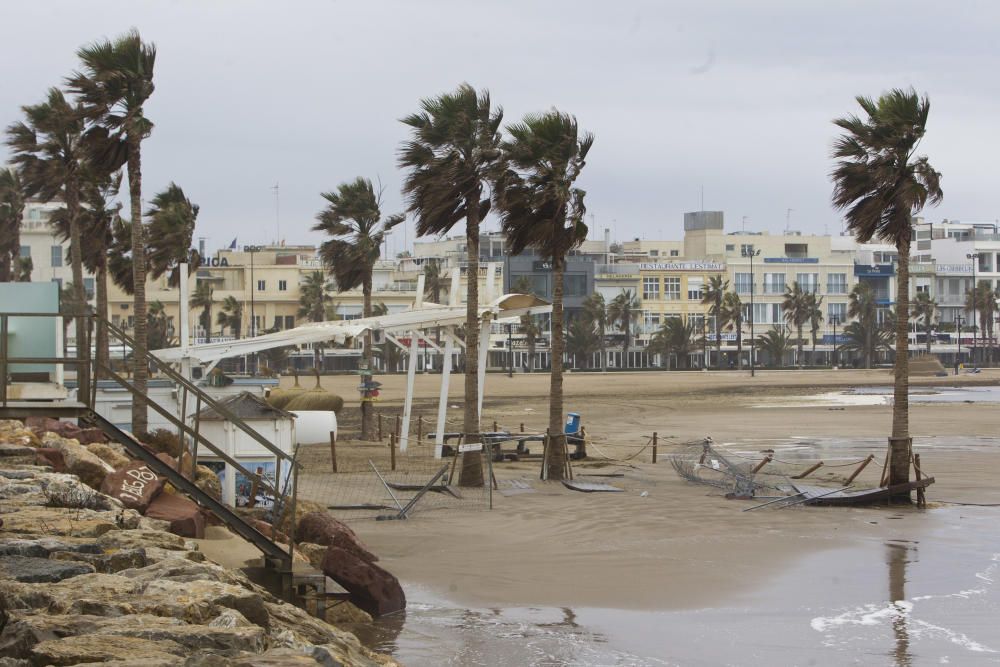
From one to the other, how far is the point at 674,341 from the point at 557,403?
94.8 meters

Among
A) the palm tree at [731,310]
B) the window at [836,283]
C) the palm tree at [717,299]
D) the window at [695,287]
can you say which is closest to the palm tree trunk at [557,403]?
the palm tree at [717,299]

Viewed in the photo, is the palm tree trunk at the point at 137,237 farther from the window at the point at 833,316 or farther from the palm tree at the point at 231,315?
the window at the point at 833,316

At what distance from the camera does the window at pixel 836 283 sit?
5089 inches

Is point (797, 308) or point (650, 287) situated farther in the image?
point (650, 287)

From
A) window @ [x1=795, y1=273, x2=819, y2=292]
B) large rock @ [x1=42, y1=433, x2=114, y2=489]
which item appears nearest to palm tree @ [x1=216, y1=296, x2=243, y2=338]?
window @ [x1=795, y1=273, x2=819, y2=292]

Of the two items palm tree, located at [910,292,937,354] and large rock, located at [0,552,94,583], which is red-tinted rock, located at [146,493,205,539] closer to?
large rock, located at [0,552,94,583]

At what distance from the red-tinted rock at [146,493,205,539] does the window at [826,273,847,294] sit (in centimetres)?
12017

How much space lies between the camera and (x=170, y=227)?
113ft

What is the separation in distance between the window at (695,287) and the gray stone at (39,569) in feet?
386

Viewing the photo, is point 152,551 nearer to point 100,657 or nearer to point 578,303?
point 100,657

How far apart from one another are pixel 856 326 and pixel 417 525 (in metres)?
109

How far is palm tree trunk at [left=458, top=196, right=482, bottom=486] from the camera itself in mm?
23219

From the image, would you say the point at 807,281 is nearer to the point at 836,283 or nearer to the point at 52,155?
the point at 836,283

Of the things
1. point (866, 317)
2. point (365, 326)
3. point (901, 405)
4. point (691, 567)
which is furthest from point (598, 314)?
point (691, 567)
